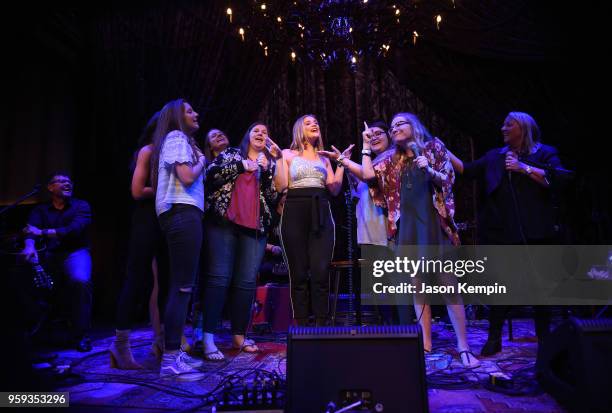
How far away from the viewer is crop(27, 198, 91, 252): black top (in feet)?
12.2

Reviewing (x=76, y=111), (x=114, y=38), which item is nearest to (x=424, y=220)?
(x=114, y=38)

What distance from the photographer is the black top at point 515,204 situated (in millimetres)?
2984

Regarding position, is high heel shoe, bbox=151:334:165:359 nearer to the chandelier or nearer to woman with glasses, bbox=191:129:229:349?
woman with glasses, bbox=191:129:229:349

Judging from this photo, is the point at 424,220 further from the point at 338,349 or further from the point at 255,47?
the point at 255,47

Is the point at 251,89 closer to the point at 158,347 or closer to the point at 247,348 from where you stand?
the point at 247,348

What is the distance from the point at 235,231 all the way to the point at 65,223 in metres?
1.77

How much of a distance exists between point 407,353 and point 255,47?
14.3 feet

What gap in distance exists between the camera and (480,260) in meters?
4.19

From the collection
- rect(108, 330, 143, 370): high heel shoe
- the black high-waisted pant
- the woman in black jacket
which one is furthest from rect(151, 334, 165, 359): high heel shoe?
the woman in black jacket

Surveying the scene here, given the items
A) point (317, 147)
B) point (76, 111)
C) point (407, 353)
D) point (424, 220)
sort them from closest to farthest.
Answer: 1. point (407, 353)
2. point (424, 220)
3. point (317, 147)
4. point (76, 111)

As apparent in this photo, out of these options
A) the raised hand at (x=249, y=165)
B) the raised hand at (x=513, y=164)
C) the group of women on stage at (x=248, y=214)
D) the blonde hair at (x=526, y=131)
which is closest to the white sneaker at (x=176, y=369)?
the group of women on stage at (x=248, y=214)

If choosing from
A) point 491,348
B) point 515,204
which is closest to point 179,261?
point 491,348

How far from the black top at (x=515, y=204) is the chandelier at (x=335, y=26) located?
1.46 meters

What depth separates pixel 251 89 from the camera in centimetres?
505
